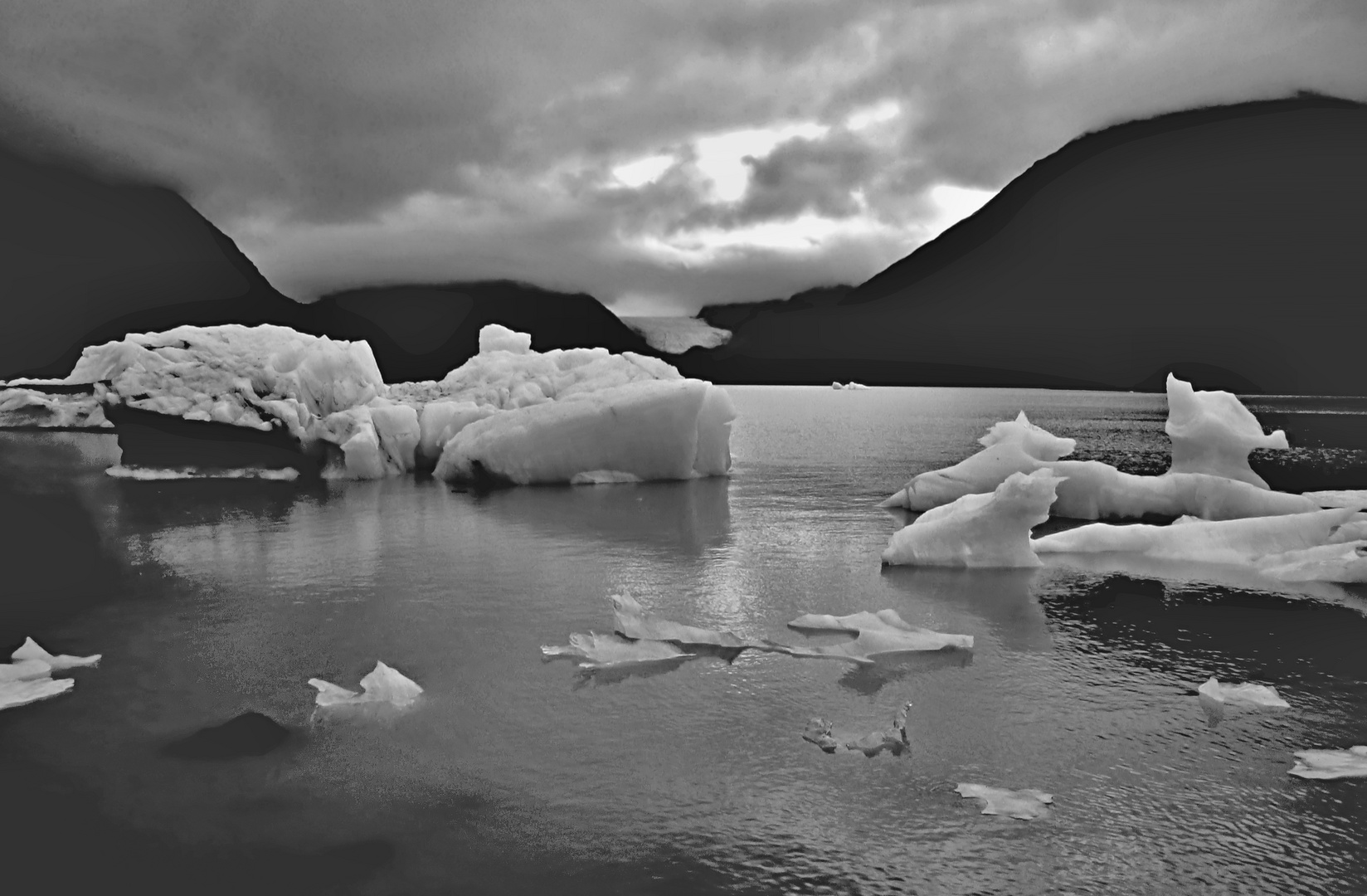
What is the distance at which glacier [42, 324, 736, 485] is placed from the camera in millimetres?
21781

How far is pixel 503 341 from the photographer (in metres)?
31.6

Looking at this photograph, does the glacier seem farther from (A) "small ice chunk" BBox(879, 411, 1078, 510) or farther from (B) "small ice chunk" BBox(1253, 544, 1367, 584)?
(B) "small ice chunk" BBox(1253, 544, 1367, 584)

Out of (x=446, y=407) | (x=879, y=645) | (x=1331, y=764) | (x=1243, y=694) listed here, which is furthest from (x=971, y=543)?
(x=446, y=407)

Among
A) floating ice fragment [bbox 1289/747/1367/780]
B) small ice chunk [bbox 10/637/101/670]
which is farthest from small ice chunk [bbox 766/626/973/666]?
small ice chunk [bbox 10/637/101/670]

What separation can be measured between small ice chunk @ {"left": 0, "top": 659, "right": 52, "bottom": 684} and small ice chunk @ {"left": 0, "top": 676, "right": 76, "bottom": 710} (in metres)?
0.02

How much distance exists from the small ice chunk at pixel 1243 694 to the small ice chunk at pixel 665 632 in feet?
13.5

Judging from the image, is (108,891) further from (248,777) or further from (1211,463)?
(1211,463)

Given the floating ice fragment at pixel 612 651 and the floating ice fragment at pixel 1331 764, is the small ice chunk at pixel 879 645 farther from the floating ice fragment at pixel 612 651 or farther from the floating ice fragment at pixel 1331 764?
the floating ice fragment at pixel 1331 764

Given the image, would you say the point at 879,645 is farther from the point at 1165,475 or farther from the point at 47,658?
the point at 1165,475

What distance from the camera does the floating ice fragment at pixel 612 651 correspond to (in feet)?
28.0

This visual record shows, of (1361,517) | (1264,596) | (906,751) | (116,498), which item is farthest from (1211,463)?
(116,498)

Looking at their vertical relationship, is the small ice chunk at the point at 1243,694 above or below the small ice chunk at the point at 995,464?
below

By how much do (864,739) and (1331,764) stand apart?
3236 millimetres

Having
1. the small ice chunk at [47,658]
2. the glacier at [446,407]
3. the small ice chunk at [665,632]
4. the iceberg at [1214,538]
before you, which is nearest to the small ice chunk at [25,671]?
the small ice chunk at [47,658]
